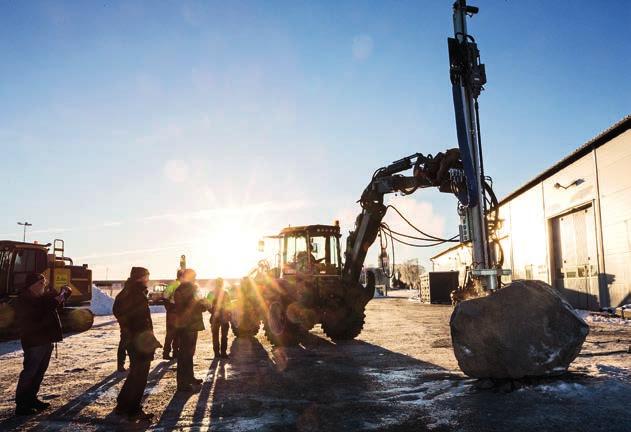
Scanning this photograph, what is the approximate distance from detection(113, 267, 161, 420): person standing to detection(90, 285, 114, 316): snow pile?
800 inches

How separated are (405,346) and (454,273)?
21584mm

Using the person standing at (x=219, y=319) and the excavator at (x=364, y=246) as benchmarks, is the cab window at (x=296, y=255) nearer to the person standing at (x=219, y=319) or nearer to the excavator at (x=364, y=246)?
the excavator at (x=364, y=246)

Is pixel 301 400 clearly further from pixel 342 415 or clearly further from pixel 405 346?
pixel 405 346

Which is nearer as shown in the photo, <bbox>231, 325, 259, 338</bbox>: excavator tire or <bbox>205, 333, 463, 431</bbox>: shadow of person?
<bbox>205, 333, 463, 431</bbox>: shadow of person

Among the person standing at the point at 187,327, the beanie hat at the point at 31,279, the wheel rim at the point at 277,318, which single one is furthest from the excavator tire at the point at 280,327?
the beanie hat at the point at 31,279

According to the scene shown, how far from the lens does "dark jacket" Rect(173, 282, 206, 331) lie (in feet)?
22.4

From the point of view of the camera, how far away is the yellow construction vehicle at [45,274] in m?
13.1

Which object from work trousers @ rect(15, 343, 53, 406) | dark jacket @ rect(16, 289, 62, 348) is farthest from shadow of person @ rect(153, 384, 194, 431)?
dark jacket @ rect(16, 289, 62, 348)

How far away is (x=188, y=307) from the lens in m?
6.88

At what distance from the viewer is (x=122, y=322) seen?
5.43m

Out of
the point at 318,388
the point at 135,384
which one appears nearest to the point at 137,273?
the point at 135,384

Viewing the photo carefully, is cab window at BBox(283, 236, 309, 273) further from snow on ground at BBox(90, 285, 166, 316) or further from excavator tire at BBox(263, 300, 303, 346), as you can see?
snow on ground at BBox(90, 285, 166, 316)

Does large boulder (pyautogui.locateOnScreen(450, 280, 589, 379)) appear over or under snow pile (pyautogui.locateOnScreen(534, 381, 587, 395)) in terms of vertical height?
over

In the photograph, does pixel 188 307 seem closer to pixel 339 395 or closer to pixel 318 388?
pixel 318 388
